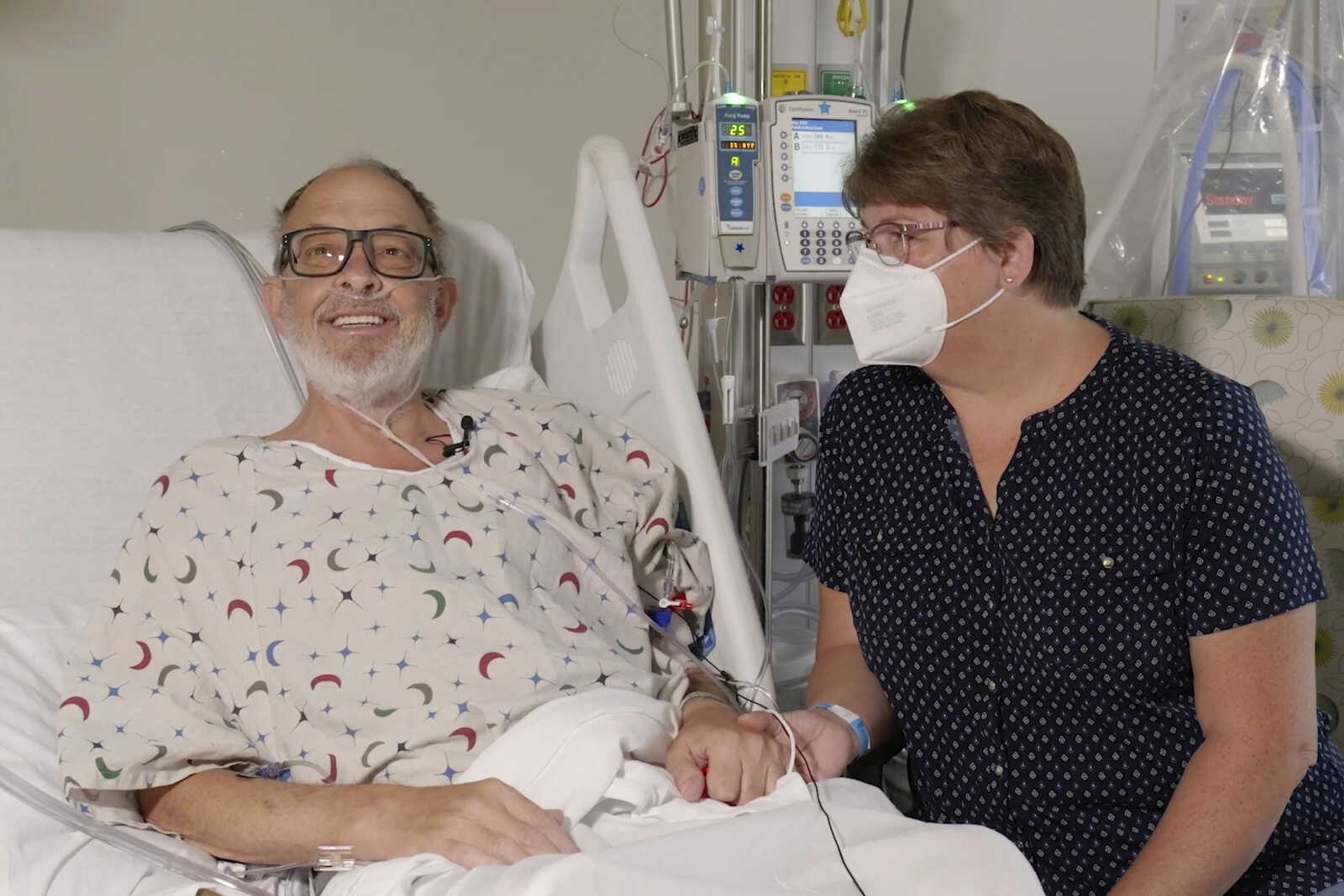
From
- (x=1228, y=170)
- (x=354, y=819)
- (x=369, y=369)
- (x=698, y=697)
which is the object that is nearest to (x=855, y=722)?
(x=698, y=697)

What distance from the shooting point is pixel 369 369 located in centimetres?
168

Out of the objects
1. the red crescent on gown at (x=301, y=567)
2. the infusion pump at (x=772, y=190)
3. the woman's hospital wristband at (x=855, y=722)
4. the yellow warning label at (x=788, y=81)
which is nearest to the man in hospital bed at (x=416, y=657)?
the red crescent on gown at (x=301, y=567)

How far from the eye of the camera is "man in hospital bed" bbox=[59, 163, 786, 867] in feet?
4.40

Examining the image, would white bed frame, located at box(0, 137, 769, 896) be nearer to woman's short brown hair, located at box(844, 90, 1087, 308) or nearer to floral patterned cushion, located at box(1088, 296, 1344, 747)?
woman's short brown hair, located at box(844, 90, 1087, 308)

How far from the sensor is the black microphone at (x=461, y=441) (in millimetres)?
1674

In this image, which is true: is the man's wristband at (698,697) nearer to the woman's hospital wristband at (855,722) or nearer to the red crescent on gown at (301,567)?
the woman's hospital wristband at (855,722)

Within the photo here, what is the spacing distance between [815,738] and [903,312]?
→ 509 millimetres

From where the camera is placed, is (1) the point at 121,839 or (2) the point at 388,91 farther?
(2) the point at 388,91

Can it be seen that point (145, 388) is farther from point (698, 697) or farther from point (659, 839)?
point (659, 839)

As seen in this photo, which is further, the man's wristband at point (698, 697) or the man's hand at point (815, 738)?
the man's wristband at point (698, 697)

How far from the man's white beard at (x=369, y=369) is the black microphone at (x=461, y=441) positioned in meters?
0.07

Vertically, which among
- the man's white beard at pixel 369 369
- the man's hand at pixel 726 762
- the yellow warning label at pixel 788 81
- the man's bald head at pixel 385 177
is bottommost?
the man's hand at pixel 726 762

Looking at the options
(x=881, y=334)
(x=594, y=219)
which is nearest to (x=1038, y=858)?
(x=881, y=334)

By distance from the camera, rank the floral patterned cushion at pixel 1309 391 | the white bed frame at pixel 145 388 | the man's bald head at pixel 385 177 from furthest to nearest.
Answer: the floral patterned cushion at pixel 1309 391, the man's bald head at pixel 385 177, the white bed frame at pixel 145 388
